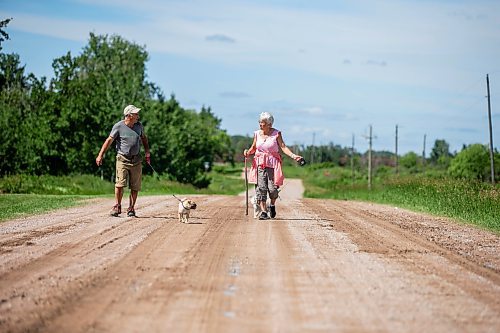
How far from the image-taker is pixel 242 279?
7719 millimetres

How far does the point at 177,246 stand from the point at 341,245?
86.9 inches

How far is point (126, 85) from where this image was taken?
55.2 m

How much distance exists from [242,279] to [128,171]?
7.96 metres

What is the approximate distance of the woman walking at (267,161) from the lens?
49.3 ft

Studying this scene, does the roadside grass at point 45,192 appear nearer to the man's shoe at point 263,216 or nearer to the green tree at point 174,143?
the man's shoe at point 263,216

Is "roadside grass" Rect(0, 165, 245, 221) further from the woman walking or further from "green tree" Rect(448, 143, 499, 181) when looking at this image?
"green tree" Rect(448, 143, 499, 181)

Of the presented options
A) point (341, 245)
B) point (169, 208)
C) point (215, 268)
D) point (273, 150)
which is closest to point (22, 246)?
point (215, 268)

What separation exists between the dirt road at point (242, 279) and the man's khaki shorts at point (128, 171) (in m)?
2.11

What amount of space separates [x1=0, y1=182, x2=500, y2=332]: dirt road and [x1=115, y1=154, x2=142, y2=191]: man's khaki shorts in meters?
2.11

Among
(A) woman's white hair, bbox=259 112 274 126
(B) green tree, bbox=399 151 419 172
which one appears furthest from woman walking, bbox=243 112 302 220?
(B) green tree, bbox=399 151 419 172

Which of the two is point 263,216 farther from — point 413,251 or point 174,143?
point 174,143

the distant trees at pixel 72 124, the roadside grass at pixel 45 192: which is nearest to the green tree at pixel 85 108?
the distant trees at pixel 72 124

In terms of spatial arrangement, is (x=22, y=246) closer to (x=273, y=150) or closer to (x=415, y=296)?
(x=415, y=296)

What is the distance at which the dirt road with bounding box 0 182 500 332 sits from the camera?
603 centimetres
